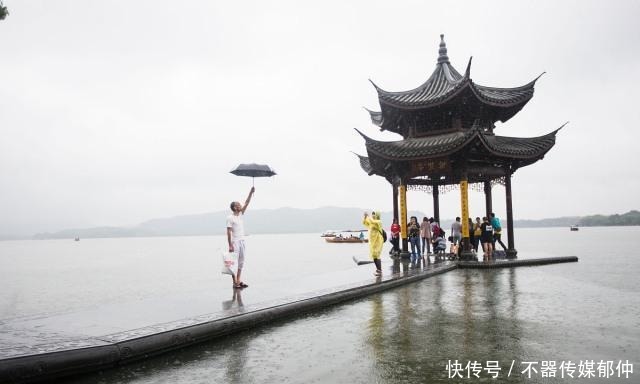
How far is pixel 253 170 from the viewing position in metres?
12.1

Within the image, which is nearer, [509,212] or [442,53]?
[509,212]

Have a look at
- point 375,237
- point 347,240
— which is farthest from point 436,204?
point 347,240

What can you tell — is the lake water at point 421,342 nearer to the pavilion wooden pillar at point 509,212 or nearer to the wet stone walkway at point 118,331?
the wet stone walkway at point 118,331

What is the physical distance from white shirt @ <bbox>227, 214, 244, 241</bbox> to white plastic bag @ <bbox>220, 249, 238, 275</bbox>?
0.36 meters

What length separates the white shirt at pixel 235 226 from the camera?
357 inches

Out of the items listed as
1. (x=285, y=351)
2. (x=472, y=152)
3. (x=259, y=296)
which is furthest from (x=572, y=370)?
(x=472, y=152)

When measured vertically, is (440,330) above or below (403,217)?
below

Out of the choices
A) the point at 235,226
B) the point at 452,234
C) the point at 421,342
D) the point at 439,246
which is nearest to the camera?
the point at 421,342

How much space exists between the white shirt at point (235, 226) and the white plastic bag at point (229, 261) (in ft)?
1.17

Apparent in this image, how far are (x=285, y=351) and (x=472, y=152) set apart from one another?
1351 centimetres

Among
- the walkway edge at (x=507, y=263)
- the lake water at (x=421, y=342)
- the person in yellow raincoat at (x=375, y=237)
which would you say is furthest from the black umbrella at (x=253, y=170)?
the walkway edge at (x=507, y=263)

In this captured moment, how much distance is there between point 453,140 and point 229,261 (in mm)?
11055

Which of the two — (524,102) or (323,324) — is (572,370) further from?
(524,102)

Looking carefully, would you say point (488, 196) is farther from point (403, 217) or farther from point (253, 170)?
point (253, 170)
